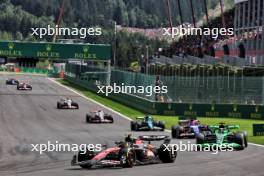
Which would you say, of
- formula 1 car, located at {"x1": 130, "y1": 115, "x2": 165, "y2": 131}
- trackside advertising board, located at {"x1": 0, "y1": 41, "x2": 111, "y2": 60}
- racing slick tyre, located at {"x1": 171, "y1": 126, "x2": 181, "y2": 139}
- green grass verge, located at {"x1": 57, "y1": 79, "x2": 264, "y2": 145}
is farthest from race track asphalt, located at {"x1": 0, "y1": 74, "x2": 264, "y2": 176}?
trackside advertising board, located at {"x1": 0, "y1": 41, "x2": 111, "y2": 60}

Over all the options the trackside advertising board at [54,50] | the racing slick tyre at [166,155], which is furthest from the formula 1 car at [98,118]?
the trackside advertising board at [54,50]

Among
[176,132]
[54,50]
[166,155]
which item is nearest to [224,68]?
→ [176,132]

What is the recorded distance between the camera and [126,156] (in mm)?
17297

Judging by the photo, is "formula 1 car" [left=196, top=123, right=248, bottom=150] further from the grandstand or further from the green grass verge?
the grandstand

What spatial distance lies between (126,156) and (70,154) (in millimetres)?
4167

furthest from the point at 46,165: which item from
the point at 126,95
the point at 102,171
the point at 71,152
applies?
the point at 126,95

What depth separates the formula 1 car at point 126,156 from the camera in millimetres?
17156

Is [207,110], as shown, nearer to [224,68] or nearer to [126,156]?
[224,68]

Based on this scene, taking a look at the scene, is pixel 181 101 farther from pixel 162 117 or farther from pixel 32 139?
pixel 32 139

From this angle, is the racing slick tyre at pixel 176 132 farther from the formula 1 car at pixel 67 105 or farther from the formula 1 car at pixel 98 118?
the formula 1 car at pixel 67 105

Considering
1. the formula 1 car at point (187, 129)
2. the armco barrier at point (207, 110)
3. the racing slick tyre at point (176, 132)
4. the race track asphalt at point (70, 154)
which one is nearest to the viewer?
the race track asphalt at point (70, 154)

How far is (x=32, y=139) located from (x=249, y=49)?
51.5 metres

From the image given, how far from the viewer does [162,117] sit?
4431 cm

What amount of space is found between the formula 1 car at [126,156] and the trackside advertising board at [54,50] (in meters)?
57.5
